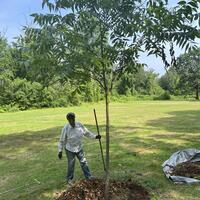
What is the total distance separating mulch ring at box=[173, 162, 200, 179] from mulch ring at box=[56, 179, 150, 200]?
1438mm

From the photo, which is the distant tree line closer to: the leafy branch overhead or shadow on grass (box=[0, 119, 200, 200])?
the leafy branch overhead

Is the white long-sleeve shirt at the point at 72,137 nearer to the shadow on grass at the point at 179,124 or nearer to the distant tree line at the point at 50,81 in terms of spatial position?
the distant tree line at the point at 50,81

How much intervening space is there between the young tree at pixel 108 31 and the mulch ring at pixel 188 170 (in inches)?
118

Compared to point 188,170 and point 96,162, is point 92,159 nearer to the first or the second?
point 96,162

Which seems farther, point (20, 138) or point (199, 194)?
point (20, 138)

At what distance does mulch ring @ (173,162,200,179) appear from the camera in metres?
7.25

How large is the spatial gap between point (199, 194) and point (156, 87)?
6188 cm

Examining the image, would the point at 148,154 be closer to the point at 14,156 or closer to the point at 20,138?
the point at 14,156

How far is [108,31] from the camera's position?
5.03 metres

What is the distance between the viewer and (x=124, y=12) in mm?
4820

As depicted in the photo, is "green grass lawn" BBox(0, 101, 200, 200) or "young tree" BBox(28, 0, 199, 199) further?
"green grass lawn" BBox(0, 101, 200, 200)

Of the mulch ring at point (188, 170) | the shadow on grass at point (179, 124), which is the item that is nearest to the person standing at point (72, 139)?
the mulch ring at point (188, 170)

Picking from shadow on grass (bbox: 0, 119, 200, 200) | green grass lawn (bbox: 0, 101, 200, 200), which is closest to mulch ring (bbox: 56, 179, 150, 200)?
green grass lawn (bbox: 0, 101, 200, 200)

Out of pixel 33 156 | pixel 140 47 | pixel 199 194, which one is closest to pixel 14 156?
pixel 33 156
